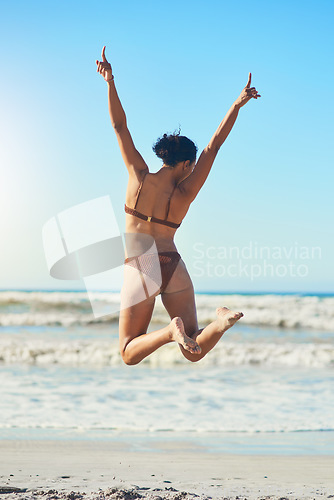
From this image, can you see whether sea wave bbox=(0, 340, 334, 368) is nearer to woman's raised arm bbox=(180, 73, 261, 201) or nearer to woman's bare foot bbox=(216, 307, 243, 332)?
woman's raised arm bbox=(180, 73, 261, 201)

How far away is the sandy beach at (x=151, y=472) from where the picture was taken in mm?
4973

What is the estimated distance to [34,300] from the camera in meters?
31.5

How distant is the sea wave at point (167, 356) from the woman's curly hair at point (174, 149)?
8.51 m

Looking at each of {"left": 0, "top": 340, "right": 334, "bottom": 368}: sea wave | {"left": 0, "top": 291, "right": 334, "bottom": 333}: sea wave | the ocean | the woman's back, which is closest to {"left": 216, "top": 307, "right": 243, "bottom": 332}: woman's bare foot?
the woman's back

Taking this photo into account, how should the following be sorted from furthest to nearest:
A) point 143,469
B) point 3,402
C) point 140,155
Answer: point 3,402 → point 143,469 → point 140,155

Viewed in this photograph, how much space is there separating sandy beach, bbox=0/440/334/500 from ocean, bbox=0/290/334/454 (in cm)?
35

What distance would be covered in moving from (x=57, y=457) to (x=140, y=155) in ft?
11.3

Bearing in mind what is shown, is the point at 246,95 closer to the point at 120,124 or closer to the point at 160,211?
the point at 120,124

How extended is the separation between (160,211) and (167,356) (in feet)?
30.2

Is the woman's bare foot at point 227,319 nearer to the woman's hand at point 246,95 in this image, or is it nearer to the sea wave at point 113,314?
the woman's hand at point 246,95

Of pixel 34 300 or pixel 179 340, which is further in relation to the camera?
pixel 34 300

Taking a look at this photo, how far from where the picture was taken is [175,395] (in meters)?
9.01

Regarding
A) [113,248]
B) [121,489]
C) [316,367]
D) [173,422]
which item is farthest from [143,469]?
[316,367]

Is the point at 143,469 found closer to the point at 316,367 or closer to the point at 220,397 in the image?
the point at 220,397
